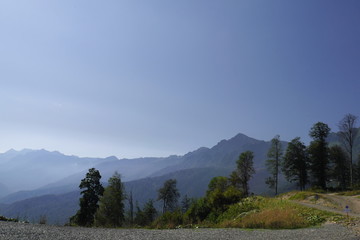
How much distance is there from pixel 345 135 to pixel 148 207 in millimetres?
59386

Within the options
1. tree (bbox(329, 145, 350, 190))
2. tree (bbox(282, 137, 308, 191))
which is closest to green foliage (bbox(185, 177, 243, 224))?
tree (bbox(282, 137, 308, 191))

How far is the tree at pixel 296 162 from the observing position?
54406 millimetres

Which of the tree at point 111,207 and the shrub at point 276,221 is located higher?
the shrub at point 276,221

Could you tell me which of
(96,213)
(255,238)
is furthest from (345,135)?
(96,213)

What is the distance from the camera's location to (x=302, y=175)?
2144 inches

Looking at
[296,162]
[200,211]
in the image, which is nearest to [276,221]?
[200,211]

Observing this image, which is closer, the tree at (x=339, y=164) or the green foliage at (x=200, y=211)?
the green foliage at (x=200, y=211)

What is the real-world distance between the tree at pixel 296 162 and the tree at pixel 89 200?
43.0 meters

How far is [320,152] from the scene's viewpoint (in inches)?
2066

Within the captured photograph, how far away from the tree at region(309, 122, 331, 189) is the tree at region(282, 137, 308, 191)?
80.9 inches

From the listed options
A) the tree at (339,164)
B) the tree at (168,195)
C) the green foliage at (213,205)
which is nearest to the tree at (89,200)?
the green foliage at (213,205)

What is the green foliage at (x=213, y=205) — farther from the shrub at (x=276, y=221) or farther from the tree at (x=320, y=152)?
the tree at (x=320, y=152)

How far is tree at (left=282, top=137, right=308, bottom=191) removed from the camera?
178ft

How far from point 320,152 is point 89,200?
51.2m
